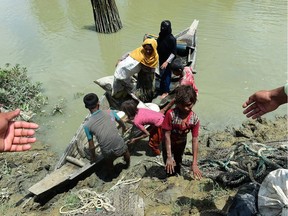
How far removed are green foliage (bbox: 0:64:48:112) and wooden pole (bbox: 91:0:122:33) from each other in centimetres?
359

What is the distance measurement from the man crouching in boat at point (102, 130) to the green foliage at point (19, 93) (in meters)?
3.11

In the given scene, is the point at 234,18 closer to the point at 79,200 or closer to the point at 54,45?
the point at 54,45

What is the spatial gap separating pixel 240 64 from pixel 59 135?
5.38 metres

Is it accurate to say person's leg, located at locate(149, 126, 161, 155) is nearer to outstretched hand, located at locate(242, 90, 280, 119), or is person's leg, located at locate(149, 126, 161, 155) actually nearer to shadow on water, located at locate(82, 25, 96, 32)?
outstretched hand, located at locate(242, 90, 280, 119)

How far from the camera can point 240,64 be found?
8.48m

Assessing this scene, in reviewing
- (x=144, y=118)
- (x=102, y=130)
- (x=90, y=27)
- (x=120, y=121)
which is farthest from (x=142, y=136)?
(x=90, y=27)

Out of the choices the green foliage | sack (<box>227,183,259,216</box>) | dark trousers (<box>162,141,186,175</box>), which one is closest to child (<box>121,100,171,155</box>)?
dark trousers (<box>162,141,186,175</box>)

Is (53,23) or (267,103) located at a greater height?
(267,103)

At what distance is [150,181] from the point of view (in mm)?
4199

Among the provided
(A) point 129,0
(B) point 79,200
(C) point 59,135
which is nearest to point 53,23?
(A) point 129,0

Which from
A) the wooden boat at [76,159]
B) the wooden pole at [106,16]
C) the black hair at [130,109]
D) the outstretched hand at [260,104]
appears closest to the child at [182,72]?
the wooden boat at [76,159]

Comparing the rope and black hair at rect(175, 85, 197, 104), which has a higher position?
black hair at rect(175, 85, 197, 104)

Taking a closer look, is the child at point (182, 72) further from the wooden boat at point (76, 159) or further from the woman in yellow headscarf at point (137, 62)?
the wooden boat at point (76, 159)

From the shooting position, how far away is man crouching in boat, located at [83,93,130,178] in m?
4.36
